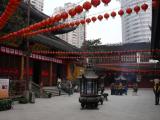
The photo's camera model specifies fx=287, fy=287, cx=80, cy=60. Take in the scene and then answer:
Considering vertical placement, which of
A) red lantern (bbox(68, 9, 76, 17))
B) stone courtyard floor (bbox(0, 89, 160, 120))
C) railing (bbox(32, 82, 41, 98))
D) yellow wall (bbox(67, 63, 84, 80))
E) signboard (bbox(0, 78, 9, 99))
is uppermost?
red lantern (bbox(68, 9, 76, 17))

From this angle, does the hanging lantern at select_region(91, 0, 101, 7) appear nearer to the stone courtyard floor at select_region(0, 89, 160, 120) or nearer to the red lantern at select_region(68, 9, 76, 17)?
the red lantern at select_region(68, 9, 76, 17)

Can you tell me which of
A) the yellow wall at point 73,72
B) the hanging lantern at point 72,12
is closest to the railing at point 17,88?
the hanging lantern at point 72,12

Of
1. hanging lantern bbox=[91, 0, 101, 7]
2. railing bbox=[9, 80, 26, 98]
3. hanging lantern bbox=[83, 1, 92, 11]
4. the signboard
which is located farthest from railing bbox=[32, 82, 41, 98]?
hanging lantern bbox=[91, 0, 101, 7]

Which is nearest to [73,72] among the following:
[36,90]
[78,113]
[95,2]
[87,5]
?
[36,90]

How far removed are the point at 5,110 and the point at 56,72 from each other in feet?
65.0

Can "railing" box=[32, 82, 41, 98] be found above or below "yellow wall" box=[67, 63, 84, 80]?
below

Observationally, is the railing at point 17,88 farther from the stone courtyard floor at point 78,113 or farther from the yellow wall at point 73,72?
the yellow wall at point 73,72

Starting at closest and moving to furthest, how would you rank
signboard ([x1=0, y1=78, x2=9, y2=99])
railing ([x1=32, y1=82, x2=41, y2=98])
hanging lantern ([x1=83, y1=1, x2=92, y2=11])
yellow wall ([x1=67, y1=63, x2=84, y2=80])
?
1. hanging lantern ([x1=83, y1=1, x2=92, y2=11])
2. signboard ([x1=0, y1=78, x2=9, y2=99])
3. railing ([x1=32, y1=82, x2=41, y2=98])
4. yellow wall ([x1=67, y1=63, x2=84, y2=80])

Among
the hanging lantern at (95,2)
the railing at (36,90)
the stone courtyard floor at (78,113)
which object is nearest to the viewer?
the hanging lantern at (95,2)

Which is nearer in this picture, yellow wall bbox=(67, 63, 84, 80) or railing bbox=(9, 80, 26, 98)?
railing bbox=(9, 80, 26, 98)

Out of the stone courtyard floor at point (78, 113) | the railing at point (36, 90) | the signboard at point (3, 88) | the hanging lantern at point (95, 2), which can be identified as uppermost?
the hanging lantern at point (95, 2)

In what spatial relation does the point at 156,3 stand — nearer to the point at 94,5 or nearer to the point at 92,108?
the point at 94,5

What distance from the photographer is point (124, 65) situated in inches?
2044

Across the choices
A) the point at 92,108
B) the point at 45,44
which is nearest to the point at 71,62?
the point at 45,44
